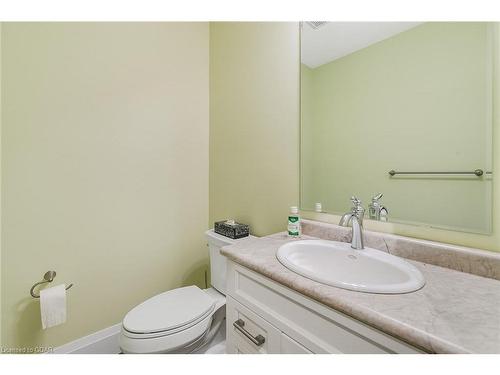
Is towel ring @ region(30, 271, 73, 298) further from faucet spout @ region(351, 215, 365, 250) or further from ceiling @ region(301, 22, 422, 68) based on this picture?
ceiling @ region(301, 22, 422, 68)

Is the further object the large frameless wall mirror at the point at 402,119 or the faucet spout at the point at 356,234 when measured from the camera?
the faucet spout at the point at 356,234

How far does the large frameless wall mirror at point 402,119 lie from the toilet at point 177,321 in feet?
2.44

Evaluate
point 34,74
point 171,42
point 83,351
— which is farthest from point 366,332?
point 171,42

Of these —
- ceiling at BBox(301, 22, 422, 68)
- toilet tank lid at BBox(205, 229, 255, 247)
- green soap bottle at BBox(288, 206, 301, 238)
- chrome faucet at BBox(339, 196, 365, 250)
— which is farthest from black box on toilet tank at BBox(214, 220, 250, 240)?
ceiling at BBox(301, 22, 422, 68)

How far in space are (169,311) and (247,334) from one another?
1.62 feet

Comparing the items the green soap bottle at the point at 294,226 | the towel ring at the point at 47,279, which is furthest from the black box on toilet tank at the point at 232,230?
the towel ring at the point at 47,279

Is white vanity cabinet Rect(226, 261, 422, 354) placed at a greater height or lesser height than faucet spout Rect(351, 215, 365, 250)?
lesser

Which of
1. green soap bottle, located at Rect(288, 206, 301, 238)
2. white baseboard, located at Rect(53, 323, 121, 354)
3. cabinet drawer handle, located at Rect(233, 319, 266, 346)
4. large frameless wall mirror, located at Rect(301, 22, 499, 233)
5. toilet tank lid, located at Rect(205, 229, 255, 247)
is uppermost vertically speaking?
large frameless wall mirror, located at Rect(301, 22, 499, 233)

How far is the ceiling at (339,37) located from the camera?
3.08 feet

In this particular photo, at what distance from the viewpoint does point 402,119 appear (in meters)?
0.90

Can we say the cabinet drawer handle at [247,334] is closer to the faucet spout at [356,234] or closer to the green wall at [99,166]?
the faucet spout at [356,234]

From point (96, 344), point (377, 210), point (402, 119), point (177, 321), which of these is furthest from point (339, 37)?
point (96, 344)

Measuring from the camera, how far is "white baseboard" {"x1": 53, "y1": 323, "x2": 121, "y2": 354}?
Result: 1.22 metres
